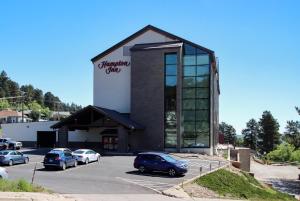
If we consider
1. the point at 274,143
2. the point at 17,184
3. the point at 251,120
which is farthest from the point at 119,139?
the point at 251,120

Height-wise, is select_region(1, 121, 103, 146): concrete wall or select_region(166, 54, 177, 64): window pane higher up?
select_region(166, 54, 177, 64): window pane

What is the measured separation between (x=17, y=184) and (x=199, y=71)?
40352mm

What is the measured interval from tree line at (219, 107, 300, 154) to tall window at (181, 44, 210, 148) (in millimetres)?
80795

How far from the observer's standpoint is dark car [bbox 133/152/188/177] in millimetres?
32750

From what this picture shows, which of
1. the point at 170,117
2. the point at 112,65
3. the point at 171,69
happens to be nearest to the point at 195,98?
the point at 170,117

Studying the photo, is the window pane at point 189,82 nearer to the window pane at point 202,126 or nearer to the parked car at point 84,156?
the window pane at point 202,126

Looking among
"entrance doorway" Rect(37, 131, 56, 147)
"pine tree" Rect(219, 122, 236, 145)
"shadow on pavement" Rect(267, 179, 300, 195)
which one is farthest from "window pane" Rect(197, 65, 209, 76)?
"pine tree" Rect(219, 122, 236, 145)

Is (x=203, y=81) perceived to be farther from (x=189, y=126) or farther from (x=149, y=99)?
(x=149, y=99)

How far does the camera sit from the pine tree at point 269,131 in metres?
145

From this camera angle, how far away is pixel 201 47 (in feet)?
188

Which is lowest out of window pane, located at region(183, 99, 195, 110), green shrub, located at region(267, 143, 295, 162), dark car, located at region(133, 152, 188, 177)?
green shrub, located at region(267, 143, 295, 162)

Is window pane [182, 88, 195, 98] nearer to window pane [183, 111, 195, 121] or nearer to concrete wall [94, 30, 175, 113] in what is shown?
window pane [183, 111, 195, 121]

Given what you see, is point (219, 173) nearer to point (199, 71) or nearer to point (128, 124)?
point (128, 124)

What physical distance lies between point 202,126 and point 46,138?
81.9 feet
